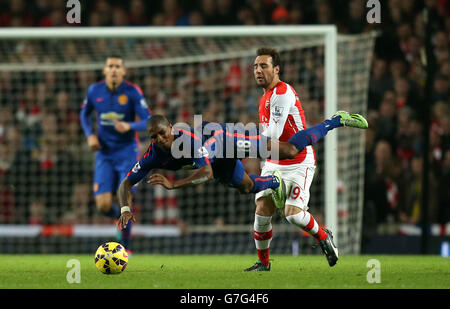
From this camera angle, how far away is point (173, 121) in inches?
517

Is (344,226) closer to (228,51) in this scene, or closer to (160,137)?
(228,51)

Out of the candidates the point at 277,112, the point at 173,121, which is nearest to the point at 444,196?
the point at 173,121

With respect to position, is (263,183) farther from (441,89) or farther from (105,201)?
(441,89)

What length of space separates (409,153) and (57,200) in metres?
5.64

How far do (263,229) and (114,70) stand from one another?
3.38 metres

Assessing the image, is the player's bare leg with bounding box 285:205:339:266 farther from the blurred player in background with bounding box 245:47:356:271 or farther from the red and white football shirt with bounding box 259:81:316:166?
the red and white football shirt with bounding box 259:81:316:166

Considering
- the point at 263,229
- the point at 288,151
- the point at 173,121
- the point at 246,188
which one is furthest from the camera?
the point at 173,121

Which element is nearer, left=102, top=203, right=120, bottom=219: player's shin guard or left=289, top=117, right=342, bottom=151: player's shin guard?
left=289, top=117, right=342, bottom=151: player's shin guard

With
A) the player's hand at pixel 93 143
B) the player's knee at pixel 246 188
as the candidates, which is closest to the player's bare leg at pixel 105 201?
the player's hand at pixel 93 143

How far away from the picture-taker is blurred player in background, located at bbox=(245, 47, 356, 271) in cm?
764

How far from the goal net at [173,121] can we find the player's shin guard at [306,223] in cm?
358

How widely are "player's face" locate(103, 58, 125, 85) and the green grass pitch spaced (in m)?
2.43

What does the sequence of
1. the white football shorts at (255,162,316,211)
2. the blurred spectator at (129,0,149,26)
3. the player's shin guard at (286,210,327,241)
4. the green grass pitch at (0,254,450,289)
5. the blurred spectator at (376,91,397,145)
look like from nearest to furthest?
the green grass pitch at (0,254,450,289) < the player's shin guard at (286,210,327,241) < the white football shorts at (255,162,316,211) < the blurred spectator at (376,91,397,145) < the blurred spectator at (129,0,149,26)
